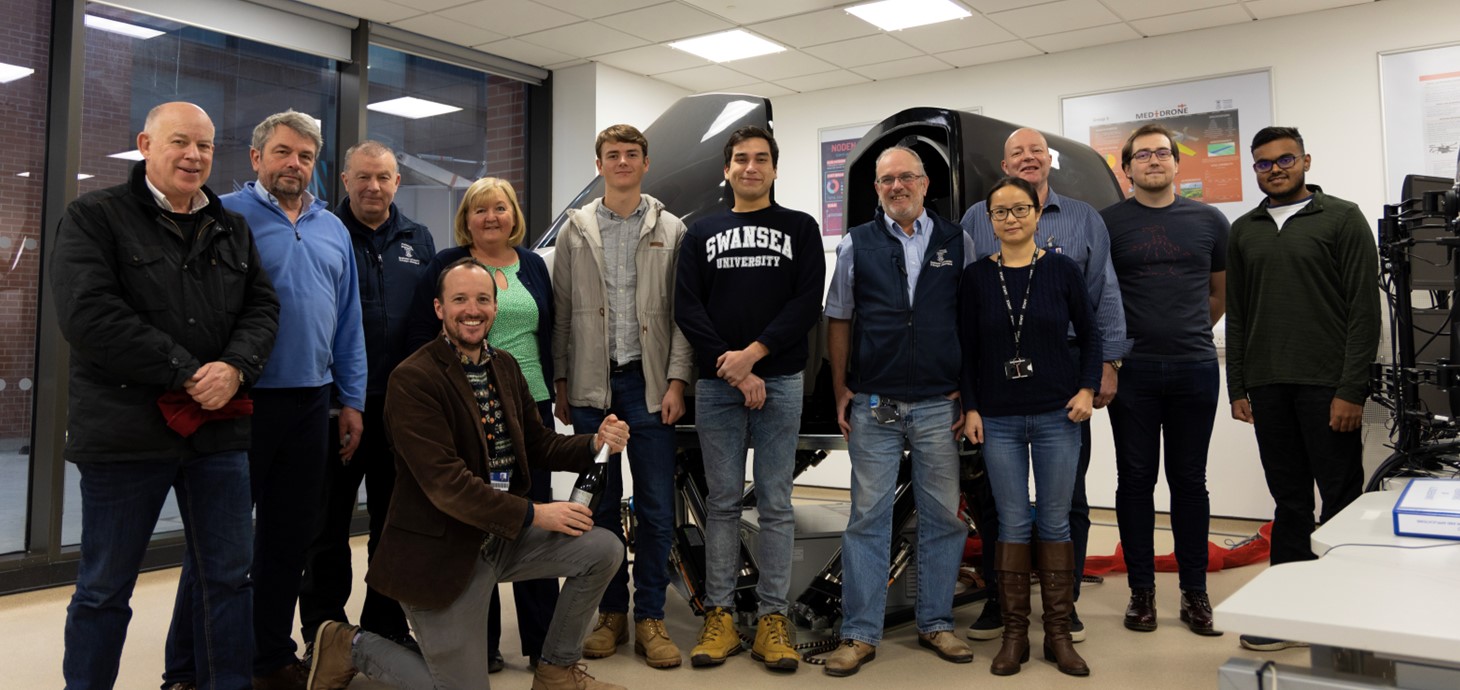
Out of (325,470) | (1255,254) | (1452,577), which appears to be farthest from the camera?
(1255,254)

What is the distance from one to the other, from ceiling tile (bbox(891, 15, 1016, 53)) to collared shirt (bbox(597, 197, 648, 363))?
350 cm

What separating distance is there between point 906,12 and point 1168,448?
3.26 meters

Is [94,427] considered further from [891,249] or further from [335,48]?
[335,48]

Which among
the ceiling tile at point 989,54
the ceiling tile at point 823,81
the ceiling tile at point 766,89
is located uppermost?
the ceiling tile at point 766,89

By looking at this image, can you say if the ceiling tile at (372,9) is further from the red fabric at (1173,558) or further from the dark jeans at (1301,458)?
the dark jeans at (1301,458)

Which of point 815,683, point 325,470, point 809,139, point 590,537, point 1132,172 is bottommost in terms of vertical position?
point 815,683

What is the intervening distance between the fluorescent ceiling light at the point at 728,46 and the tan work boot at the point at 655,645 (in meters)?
4.08

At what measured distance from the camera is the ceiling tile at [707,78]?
22.8 feet

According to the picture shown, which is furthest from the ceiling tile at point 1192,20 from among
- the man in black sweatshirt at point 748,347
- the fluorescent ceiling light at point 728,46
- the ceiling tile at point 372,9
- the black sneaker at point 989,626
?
the ceiling tile at point 372,9

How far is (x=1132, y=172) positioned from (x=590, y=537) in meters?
2.28

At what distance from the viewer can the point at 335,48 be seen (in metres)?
5.80

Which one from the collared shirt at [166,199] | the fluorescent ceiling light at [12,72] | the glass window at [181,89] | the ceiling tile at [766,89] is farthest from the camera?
the ceiling tile at [766,89]

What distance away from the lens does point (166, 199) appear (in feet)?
7.54

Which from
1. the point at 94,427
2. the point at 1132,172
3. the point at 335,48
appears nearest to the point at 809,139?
the point at 335,48
